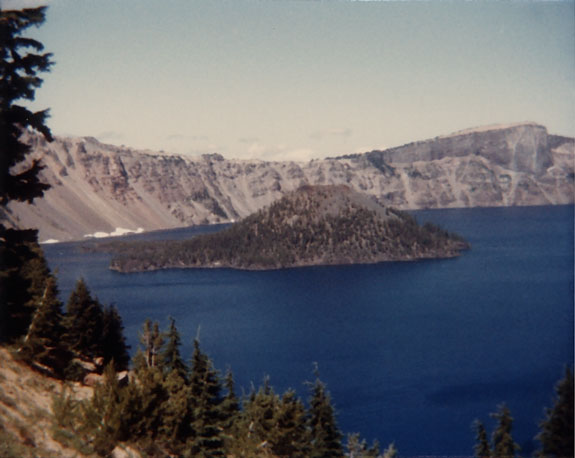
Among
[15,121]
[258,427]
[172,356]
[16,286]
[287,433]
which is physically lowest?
[287,433]

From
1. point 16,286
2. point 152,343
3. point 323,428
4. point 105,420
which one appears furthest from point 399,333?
point 105,420

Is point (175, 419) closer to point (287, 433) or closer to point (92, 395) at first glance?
point (92, 395)

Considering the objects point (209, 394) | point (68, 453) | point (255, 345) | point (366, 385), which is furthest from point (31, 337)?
point (255, 345)

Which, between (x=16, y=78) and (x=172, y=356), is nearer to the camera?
(x=16, y=78)

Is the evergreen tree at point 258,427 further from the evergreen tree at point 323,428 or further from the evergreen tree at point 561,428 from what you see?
the evergreen tree at point 561,428

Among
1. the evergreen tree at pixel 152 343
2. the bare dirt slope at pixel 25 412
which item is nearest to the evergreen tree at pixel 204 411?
the evergreen tree at pixel 152 343

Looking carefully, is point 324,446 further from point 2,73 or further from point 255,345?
point 255,345
